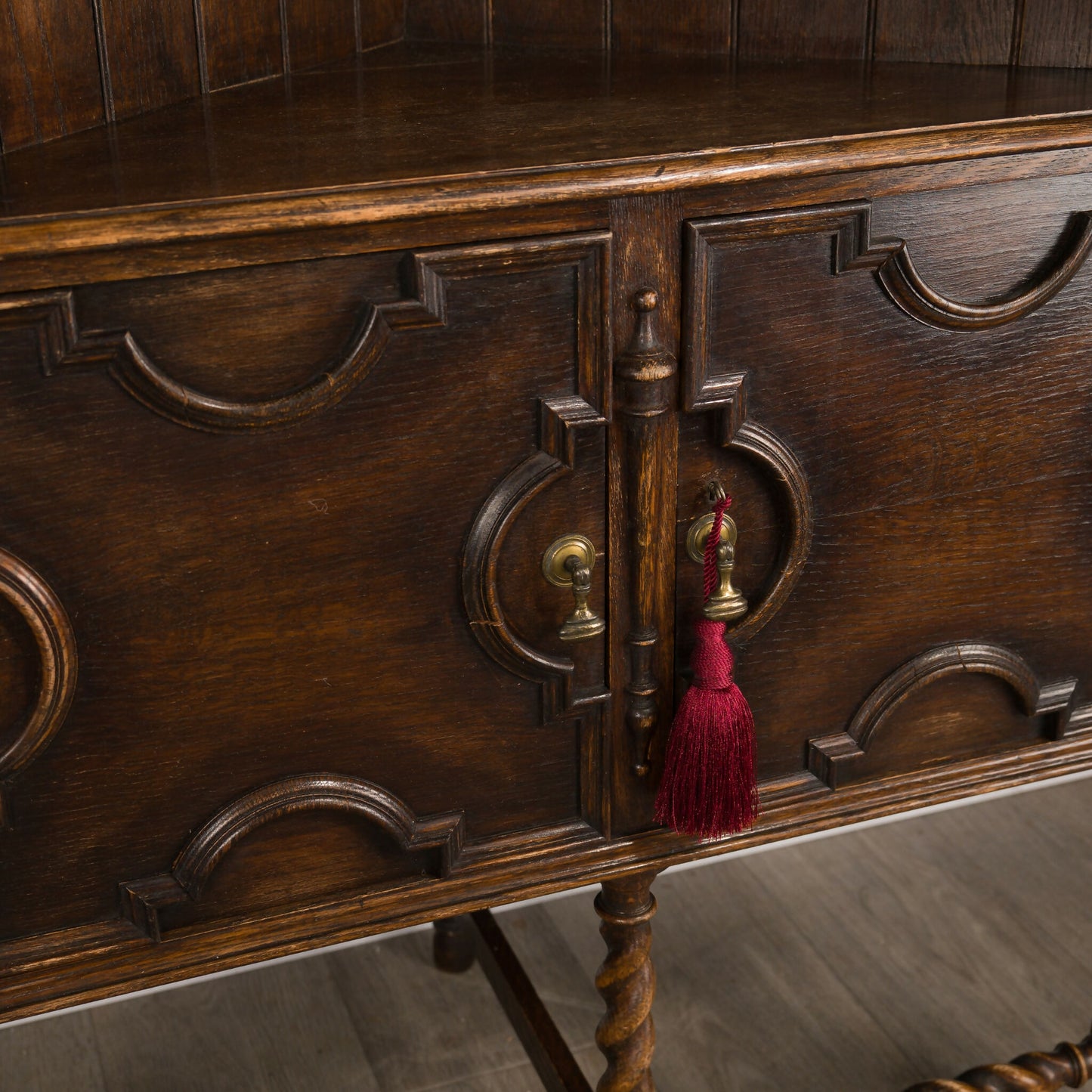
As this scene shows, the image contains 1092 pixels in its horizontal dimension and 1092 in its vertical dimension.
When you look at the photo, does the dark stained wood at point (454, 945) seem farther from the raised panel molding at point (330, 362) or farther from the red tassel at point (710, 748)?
the raised panel molding at point (330, 362)

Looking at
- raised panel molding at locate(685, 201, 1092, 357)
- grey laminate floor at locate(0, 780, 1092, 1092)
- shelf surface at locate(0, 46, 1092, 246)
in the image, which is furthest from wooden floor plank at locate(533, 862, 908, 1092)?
shelf surface at locate(0, 46, 1092, 246)

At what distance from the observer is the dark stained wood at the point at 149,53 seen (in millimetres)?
1001

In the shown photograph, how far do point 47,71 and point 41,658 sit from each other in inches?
17.0

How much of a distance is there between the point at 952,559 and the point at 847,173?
305 mm

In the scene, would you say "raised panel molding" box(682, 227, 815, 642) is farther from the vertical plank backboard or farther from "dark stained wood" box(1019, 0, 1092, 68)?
the vertical plank backboard

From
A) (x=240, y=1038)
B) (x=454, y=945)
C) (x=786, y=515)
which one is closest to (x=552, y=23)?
(x=786, y=515)

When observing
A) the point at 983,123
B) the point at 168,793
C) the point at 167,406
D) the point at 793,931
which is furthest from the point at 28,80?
the point at 793,931

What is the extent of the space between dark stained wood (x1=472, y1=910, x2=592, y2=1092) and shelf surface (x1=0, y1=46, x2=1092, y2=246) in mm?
804

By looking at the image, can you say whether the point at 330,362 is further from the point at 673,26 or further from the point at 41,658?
the point at 673,26

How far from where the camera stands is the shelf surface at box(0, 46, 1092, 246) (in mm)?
754

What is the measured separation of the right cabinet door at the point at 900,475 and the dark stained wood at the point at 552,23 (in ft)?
2.07

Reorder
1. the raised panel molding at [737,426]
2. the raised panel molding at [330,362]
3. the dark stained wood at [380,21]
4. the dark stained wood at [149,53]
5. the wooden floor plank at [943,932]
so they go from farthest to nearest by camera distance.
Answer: the wooden floor plank at [943,932], the dark stained wood at [380,21], the dark stained wood at [149,53], the raised panel molding at [737,426], the raised panel molding at [330,362]

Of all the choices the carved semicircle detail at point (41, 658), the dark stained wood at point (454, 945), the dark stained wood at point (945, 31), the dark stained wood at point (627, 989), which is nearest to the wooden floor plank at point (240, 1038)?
the dark stained wood at point (454, 945)

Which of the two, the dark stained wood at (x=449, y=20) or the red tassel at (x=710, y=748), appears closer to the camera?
the red tassel at (x=710, y=748)
